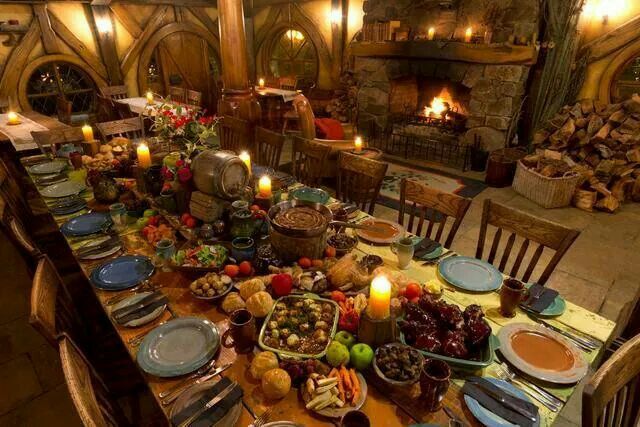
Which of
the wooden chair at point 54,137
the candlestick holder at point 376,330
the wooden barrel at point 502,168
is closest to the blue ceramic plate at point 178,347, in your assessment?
the candlestick holder at point 376,330

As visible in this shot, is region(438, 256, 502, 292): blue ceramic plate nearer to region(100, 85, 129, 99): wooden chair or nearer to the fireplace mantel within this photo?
the fireplace mantel

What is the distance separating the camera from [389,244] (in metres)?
1.95

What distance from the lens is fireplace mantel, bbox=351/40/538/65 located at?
4684mm

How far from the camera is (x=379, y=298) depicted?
47.1 inches

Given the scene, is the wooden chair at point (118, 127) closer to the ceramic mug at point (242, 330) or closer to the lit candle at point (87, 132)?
the lit candle at point (87, 132)

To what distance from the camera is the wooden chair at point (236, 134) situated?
12.2 ft

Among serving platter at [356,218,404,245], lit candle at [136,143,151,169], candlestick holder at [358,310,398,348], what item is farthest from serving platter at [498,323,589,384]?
lit candle at [136,143,151,169]

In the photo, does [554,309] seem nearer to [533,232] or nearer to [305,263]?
[533,232]

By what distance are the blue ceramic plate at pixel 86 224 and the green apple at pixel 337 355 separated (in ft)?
5.10

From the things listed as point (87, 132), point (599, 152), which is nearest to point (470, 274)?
point (87, 132)

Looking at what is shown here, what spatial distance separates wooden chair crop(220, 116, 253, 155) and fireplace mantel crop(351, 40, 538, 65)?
10.2ft

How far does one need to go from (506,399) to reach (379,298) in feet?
1.52

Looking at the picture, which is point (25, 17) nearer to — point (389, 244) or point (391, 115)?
point (391, 115)

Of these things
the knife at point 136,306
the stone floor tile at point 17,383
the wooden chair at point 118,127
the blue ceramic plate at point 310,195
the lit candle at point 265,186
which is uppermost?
the wooden chair at point 118,127
